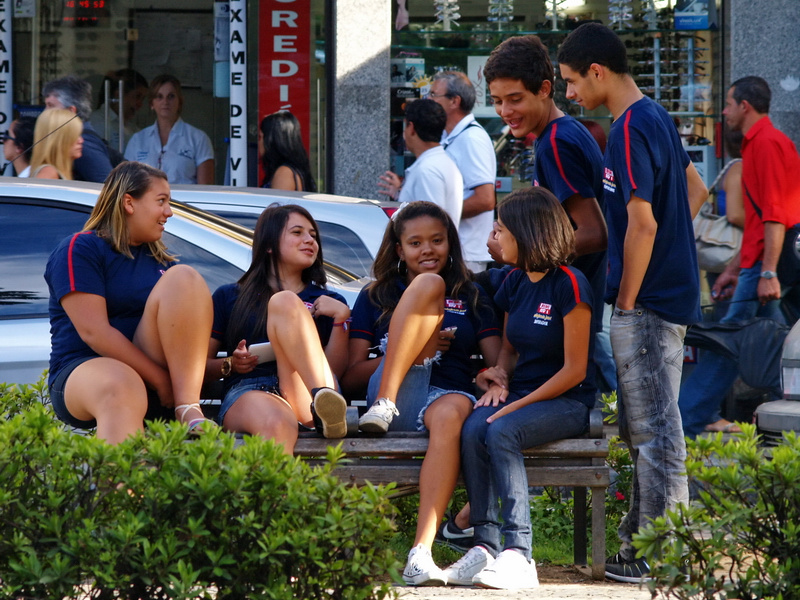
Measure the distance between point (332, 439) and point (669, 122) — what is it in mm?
1839

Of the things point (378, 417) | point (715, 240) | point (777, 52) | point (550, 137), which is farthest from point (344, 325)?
point (777, 52)

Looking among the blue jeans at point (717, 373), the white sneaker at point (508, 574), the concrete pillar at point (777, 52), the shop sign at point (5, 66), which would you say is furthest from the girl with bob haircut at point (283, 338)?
the shop sign at point (5, 66)

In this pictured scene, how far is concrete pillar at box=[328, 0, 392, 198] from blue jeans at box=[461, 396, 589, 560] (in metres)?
6.12

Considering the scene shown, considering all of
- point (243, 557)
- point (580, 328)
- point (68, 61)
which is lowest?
point (243, 557)

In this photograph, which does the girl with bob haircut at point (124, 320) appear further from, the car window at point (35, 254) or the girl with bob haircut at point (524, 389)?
the girl with bob haircut at point (524, 389)

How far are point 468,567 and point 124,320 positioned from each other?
1.78 metres

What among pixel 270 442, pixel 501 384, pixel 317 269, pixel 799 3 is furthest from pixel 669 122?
pixel 799 3

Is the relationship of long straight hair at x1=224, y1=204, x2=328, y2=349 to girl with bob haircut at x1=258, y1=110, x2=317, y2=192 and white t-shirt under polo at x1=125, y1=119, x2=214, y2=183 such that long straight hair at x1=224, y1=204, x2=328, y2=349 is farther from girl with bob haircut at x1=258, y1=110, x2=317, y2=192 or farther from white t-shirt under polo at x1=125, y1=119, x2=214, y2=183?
white t-shirt under polo at x1=125, y1=119, x2=214, y2=183

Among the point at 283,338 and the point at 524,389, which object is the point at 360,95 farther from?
the point at 524,389

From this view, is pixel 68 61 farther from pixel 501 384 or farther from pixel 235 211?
pixel 501 384

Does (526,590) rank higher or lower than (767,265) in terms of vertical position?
lower

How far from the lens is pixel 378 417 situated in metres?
4.19

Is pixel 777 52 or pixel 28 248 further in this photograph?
pixel 777 52

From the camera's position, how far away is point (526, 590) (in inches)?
161
